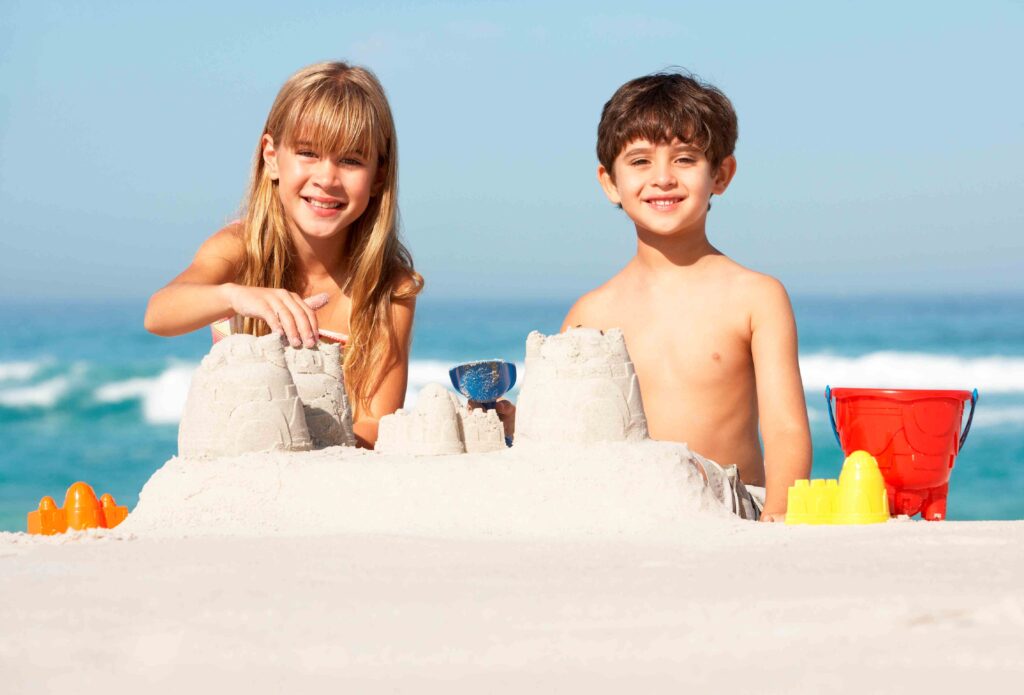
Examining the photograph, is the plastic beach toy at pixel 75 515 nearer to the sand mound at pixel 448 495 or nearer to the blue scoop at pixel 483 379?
the sand mound at pixel 448 495

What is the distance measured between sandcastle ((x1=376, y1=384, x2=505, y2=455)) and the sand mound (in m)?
0.15

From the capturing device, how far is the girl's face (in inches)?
182

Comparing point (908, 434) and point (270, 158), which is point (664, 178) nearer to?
point (908, 434)

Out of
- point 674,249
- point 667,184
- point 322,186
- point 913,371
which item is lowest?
point 674,249

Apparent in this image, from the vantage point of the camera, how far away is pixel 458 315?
96.2ft

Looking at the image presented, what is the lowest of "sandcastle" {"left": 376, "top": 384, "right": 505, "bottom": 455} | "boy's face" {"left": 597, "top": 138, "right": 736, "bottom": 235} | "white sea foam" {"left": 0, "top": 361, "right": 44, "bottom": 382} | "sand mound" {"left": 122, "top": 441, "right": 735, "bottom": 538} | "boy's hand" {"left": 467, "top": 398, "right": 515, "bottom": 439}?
"sand mound" {"left": 122, "top": 441, "right": 735, "bottom": 538}

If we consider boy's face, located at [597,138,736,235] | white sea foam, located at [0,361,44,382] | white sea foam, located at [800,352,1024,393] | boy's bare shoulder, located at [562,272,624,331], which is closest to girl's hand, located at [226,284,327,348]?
boy's bare shoulder, located at [562,272,624,331]

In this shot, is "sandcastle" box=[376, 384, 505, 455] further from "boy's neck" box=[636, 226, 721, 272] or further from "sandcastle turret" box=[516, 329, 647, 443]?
"boy's neck" box=[636, 226, 721, 272]

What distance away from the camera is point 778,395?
4.01 metres

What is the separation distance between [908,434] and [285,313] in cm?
194

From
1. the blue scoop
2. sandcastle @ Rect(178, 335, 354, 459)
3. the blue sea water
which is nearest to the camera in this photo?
sandcastle @ Rect(178, 335, 354, 459)

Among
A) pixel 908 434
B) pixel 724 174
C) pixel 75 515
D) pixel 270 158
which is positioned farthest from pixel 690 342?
pixel 75 515

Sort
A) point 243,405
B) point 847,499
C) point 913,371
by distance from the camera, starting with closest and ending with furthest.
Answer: point 847,499
point 243,405
point 913,371

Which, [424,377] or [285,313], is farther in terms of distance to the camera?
[424,377]
